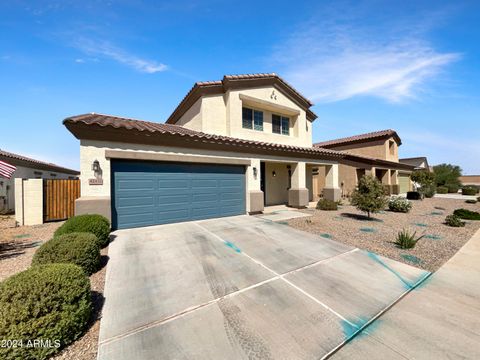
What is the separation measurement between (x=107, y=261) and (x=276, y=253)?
4.61m

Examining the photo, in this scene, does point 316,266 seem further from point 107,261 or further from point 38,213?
point 38,213

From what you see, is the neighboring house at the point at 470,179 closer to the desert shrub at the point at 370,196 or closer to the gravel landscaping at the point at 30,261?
the desert shrub at the point at 370,196

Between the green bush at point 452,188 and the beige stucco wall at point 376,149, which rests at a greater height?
the beige stucco wall at point 376,149

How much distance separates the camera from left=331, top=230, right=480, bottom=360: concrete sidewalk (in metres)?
2.67

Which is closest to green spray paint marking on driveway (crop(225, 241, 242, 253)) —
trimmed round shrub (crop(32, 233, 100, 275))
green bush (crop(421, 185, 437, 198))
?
trimmed round shrub (crop(32, 233, 100, 275))

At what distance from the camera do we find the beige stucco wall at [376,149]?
83.9 ft

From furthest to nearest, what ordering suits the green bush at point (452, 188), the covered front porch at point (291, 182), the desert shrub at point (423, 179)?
the green bush at point (452, 188) → the desert shrub at point (423, 179) → the covered front porch at point (291, 182)

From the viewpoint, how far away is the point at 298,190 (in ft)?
44.9

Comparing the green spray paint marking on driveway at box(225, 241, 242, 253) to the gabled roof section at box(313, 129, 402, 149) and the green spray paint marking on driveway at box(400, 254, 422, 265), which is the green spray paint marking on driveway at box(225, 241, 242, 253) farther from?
the gabled roof section at box(313, 129, 402, 149)

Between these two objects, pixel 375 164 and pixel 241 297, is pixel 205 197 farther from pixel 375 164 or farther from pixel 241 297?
pixel 375 164

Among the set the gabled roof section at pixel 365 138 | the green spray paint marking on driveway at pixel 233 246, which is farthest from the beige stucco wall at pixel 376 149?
the green spray paint marking on driveway at pixel 233 246

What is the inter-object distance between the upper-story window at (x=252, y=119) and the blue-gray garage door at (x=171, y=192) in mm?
3796

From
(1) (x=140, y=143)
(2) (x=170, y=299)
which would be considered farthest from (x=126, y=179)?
(2) (x=170, y=299)

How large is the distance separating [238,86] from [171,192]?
7975mm
